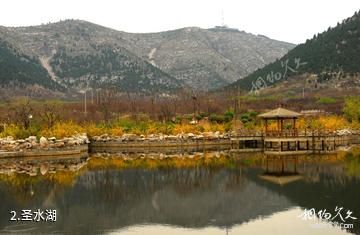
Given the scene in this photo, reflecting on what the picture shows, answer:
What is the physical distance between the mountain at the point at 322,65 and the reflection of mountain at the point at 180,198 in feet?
153

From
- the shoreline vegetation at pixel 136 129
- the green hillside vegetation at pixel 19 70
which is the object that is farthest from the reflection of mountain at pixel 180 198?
the green hillside vegetation at pixel 19 70

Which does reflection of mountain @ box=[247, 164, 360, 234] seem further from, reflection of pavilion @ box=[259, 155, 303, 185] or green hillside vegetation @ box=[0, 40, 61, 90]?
green hillside vegetation @ box=[0, 40, 61, 90]

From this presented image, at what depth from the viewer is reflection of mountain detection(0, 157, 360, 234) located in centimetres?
1427

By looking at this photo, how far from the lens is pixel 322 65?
69875mm

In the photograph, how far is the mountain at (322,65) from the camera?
6688cm

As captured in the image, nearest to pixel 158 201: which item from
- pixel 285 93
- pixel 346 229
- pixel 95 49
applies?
pixel 346 229

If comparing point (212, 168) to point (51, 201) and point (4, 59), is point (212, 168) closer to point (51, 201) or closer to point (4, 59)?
point (51, 201)

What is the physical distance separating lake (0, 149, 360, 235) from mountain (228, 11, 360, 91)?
41191mm

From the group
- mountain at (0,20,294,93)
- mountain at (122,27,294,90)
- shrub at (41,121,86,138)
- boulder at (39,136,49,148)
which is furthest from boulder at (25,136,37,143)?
mountain at (122,27,294,90)

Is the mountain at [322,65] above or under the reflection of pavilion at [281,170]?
above

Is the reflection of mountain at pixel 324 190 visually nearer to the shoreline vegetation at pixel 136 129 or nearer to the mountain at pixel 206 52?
the shoreline vegetation at pixel 136 129

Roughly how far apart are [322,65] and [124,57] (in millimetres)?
61163

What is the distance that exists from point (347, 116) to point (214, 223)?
102ft

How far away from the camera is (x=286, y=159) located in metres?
27.6
